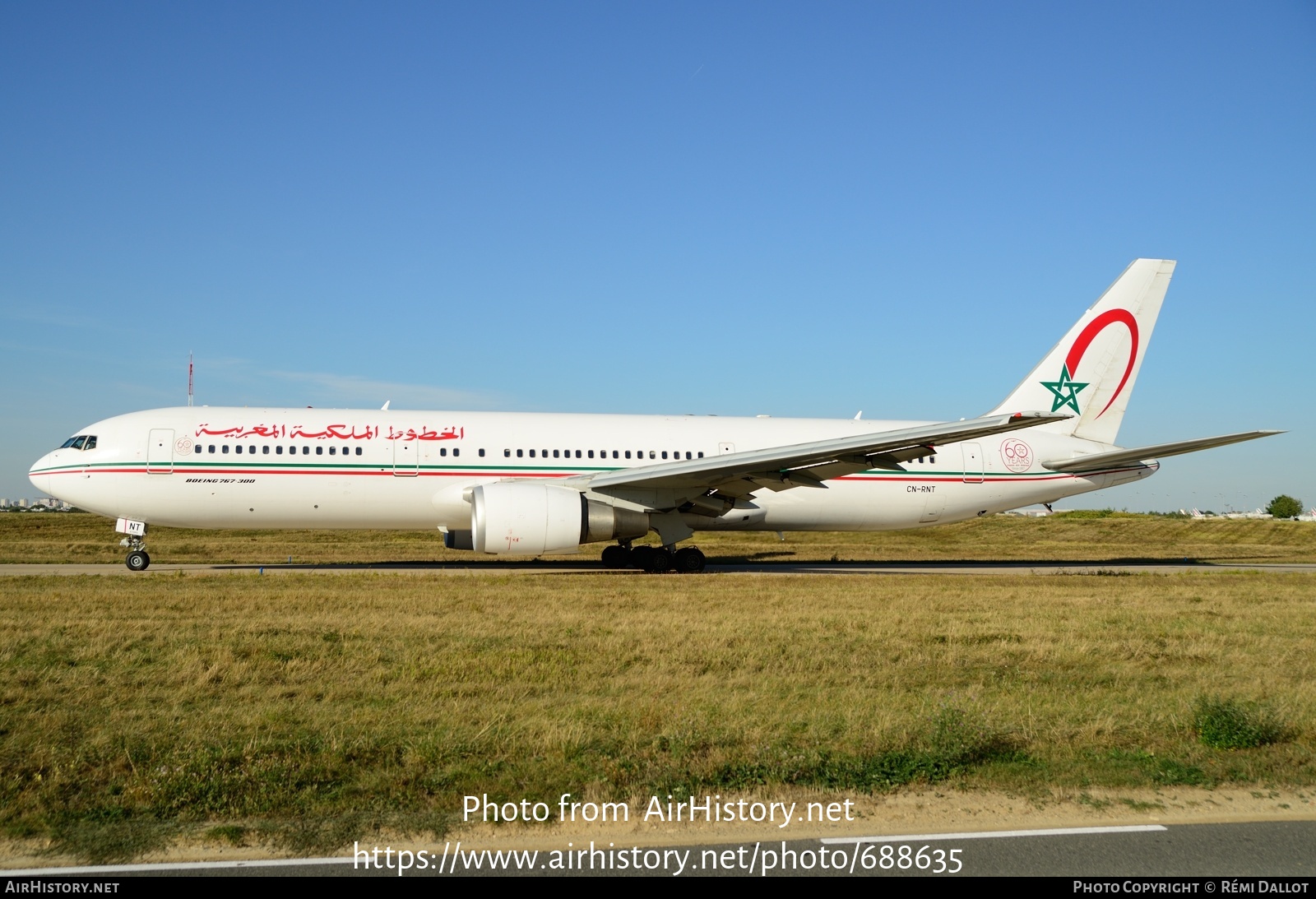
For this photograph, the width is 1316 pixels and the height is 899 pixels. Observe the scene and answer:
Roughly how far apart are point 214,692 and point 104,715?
A: 100cm

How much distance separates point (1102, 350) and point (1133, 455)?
3.51m

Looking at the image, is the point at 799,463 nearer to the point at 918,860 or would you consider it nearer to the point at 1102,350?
the point at 1102,350

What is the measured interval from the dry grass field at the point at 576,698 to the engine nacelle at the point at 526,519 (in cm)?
305

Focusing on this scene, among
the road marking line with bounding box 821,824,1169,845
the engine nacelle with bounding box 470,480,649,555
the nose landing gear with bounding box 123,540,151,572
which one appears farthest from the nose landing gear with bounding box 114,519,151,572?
the road marking line with bounding box 821,824,1169,845

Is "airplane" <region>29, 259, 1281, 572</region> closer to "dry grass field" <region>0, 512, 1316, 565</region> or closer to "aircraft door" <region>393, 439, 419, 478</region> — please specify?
"aircraft door" <region>393, 439, 419, 478</region>

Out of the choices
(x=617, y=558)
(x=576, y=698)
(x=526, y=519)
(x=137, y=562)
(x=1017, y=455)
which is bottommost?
(x=576, y=698)

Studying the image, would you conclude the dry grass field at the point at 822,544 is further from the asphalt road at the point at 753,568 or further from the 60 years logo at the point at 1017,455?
the 60 years logo at the point at 1017,455

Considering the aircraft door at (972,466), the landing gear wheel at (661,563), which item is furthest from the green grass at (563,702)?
the aircraft door at (972,466)

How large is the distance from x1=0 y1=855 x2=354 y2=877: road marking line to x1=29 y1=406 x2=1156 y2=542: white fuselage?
56.2 feet

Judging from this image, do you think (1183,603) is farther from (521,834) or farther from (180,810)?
(180,810)

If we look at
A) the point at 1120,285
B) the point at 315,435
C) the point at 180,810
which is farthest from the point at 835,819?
the point at 1120,285

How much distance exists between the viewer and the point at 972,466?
25.2 meters

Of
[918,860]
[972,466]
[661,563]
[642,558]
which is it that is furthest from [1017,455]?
[918,860]

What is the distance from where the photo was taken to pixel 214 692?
27.3ft
